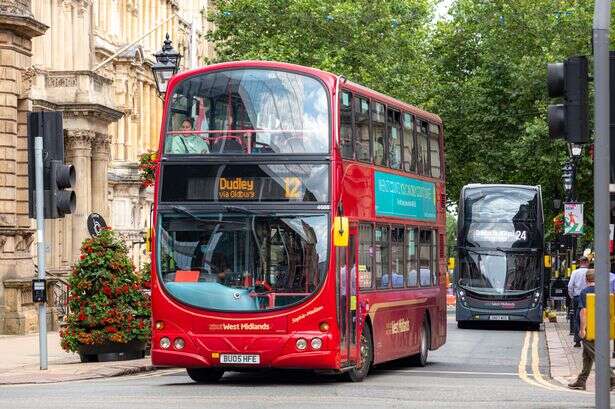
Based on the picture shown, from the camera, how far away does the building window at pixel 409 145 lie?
2678cm

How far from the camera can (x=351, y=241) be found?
2314 cm

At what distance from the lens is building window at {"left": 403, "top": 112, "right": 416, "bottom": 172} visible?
2678 cm

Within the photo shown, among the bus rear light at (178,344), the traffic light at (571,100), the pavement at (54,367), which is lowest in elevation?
the pavement at (54,367)

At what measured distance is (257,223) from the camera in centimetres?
2220

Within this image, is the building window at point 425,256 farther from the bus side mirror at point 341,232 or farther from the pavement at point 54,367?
the bus side mirror at point 341,232

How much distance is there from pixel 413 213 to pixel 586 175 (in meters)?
39.9

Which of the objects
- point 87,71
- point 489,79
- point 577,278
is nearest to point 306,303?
point 577,278

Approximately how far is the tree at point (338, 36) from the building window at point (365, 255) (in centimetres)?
3980

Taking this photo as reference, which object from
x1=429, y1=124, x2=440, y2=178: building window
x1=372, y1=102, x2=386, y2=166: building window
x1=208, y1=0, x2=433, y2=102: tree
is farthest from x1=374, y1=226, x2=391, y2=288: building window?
x1=208, y1=0, x2=433, y2=102: tree

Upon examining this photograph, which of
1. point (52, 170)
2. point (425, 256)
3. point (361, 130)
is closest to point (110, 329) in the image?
point (52, 170)

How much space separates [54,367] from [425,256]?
6373 millimetres

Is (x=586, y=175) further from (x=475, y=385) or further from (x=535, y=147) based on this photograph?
(x=475, y=385)

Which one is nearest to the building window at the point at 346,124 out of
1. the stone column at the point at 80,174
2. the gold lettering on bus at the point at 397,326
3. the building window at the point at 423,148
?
the gold lettering on bus at the point at 397,326

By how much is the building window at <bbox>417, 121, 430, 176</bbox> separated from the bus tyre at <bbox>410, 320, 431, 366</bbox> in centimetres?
260
